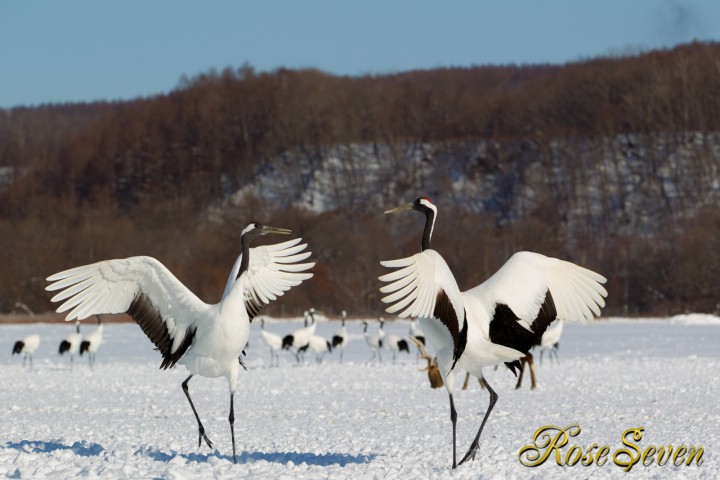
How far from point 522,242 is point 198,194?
123 ft

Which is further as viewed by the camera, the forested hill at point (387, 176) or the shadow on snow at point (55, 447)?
the forested hill at point (387, 176)

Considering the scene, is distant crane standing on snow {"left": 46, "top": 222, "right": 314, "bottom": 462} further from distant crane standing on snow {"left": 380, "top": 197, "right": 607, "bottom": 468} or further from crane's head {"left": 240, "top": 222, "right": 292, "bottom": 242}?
distant crane standing on snow {"left": 380, "top": 197, "right": 607, "bottom": 468}

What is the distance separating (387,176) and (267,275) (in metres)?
87.8

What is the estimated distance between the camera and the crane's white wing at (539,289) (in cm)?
923

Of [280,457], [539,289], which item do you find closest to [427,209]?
[539,289]

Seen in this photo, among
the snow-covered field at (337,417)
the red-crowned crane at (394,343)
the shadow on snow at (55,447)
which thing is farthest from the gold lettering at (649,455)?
the red-crowned crane at (394,343)

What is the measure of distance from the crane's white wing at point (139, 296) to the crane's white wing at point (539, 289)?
2.62m

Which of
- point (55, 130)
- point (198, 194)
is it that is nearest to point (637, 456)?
point (198, 194)

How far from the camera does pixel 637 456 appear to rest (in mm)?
9883

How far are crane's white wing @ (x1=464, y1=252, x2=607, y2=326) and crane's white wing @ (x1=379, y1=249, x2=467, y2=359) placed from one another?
707mm

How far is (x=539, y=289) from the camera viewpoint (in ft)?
31.0

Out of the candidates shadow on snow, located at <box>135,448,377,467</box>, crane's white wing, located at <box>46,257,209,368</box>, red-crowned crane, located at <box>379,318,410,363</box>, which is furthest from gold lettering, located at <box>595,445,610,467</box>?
red-crowned crane, located at <box>379,318,410,363</box>

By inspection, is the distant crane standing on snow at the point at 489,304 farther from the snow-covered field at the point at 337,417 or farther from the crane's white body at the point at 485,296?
the snow-covered field at the point at 337,417

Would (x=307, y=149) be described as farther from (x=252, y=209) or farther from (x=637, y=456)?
(x=637, y=456)
